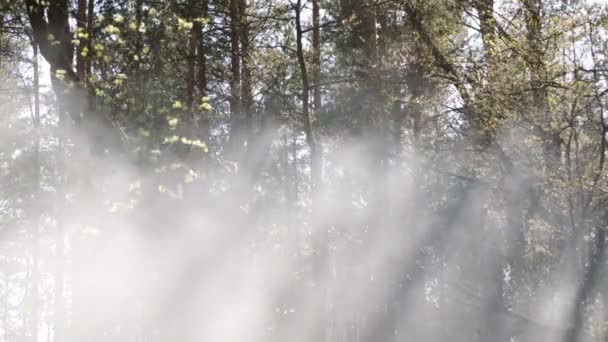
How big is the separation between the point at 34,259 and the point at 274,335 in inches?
320

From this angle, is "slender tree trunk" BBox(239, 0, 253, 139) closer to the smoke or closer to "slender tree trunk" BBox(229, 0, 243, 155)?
"slender tree trunk" BBox(229, 0, 243, 155)

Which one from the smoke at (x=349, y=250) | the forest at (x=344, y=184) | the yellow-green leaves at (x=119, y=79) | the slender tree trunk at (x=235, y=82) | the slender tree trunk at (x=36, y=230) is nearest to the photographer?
the yellow-green leaves at (x=119, y=79)

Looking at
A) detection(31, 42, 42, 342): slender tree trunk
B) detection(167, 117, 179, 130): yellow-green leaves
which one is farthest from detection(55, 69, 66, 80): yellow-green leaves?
detection(31, 42, 42, 342): slender tree trunk

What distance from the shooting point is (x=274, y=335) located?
16.1 metres

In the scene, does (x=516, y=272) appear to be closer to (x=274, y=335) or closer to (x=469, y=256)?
(x=469, y=256)

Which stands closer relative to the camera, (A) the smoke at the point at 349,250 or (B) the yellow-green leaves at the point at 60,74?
(B) the yellow-green leaves at the point at 60,74

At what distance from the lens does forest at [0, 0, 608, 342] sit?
25.2 feet

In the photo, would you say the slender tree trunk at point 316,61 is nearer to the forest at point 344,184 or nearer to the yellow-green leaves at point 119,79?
the forest at point 344,184

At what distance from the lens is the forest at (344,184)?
767 centimetres

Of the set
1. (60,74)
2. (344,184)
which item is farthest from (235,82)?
(60,74)

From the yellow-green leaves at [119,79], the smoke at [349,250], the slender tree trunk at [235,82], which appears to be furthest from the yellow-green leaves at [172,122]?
the slender tree trunk at [235,82]

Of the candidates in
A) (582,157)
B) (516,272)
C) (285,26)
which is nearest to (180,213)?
(582,157)

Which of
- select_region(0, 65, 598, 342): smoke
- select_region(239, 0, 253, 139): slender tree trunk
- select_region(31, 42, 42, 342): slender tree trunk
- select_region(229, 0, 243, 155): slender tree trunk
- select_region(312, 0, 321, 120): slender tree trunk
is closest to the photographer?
select_region(0, 65, 598, 342): smoke

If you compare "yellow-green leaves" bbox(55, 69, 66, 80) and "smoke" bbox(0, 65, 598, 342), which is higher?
"yellow-green leaves" bbox(55, 69, 66, 80)
